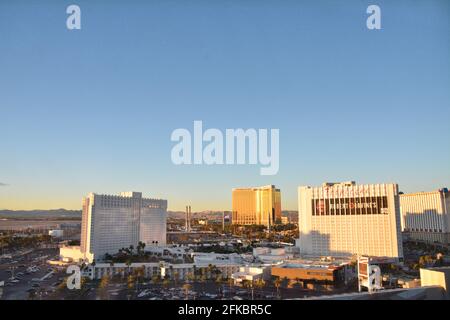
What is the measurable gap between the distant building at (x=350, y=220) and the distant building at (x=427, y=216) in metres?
6.48

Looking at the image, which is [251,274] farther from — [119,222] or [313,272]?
[119,222]

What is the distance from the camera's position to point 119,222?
1284cm

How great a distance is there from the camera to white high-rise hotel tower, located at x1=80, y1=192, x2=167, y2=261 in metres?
11.6

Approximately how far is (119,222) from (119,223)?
3cm

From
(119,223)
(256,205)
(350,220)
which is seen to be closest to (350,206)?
(350,220)

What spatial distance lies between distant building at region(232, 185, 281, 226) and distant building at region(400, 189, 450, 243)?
12802 millimetres

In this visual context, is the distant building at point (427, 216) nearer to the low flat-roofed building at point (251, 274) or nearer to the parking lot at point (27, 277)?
the low flat-roofed building at point (251, 274)

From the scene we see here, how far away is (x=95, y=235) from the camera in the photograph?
11.6 meters

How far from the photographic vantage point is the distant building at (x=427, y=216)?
16406 mm

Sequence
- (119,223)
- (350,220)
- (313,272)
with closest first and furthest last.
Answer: (313,272) < (350,220) < (119,223)
